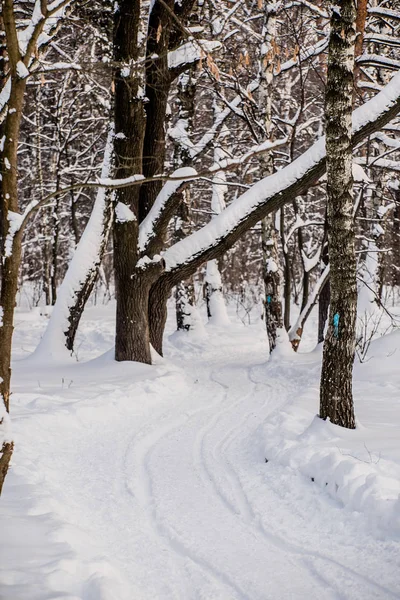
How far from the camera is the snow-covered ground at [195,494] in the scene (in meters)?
3.15

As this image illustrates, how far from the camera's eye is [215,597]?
305 centimetres

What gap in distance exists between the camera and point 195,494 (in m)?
4.53

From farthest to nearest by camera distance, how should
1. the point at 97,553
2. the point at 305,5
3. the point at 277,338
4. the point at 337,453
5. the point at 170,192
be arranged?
1. the point at 277,338
2. the point at 305,5
3. the point at 170,192
4. the point at 337,453
5. the point at 97,553

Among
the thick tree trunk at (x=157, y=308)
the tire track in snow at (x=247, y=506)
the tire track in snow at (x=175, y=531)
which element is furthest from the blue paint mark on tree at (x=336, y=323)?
the thick tree trunk at (x=157, y=308)

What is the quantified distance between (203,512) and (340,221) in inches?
125

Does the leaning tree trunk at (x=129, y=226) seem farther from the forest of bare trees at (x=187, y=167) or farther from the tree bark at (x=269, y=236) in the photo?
the tree bark at (x=269, y=236)

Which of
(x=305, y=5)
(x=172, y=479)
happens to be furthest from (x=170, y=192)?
(x=172, y=479)

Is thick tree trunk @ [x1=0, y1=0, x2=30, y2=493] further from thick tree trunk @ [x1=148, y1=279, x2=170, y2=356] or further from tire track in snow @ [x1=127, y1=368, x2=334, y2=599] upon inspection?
thick tree trunk @ [x1=148, y1=279, x2=170, y2=356]

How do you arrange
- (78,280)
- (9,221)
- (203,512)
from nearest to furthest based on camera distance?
(9,221) < (203,512) < (78,280)

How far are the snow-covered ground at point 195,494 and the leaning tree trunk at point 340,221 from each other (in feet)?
1.23

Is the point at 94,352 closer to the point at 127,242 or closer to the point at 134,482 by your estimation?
the point at 127,242

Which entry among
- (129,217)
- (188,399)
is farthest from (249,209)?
(188,399)

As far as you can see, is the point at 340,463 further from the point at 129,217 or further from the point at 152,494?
the point at 129,217

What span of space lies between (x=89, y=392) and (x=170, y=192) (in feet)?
11.9
